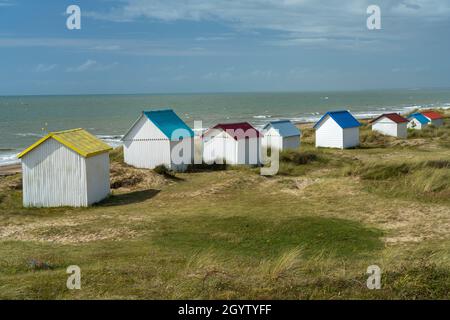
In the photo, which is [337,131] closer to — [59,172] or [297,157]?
[297,157]

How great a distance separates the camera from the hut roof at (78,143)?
1827cm

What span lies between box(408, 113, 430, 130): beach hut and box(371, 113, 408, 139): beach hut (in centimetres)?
494

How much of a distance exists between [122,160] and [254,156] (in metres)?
7.36

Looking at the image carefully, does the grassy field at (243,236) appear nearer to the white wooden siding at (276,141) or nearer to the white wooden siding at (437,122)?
the white wooden siding at (276,141)

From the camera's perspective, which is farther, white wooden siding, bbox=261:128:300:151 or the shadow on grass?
white wooden siding, bbox=261:128:300:151

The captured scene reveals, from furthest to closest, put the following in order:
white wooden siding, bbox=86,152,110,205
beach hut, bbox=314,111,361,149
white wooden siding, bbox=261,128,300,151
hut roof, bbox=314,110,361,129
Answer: hut roof, bbox=314,110,361,129 → beach hut, bbox=314,111,361,149 → white wooden siding, bbox=261,128,300,151 → white wooden siding, bbox=86,152,110,205

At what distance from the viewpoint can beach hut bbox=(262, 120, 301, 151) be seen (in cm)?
3306

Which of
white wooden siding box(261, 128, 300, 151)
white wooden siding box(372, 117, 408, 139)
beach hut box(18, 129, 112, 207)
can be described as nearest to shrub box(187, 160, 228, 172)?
white wooden siding box(261, 128, 300, 151)

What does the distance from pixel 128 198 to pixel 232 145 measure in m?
8.84

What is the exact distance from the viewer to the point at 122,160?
2888 cm

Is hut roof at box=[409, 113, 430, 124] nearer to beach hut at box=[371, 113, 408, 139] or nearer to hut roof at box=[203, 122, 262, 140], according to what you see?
beach hut at box=[371, 113, 408, 139]

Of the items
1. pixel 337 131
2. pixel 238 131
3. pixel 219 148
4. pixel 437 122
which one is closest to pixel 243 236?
pixel 219 148
